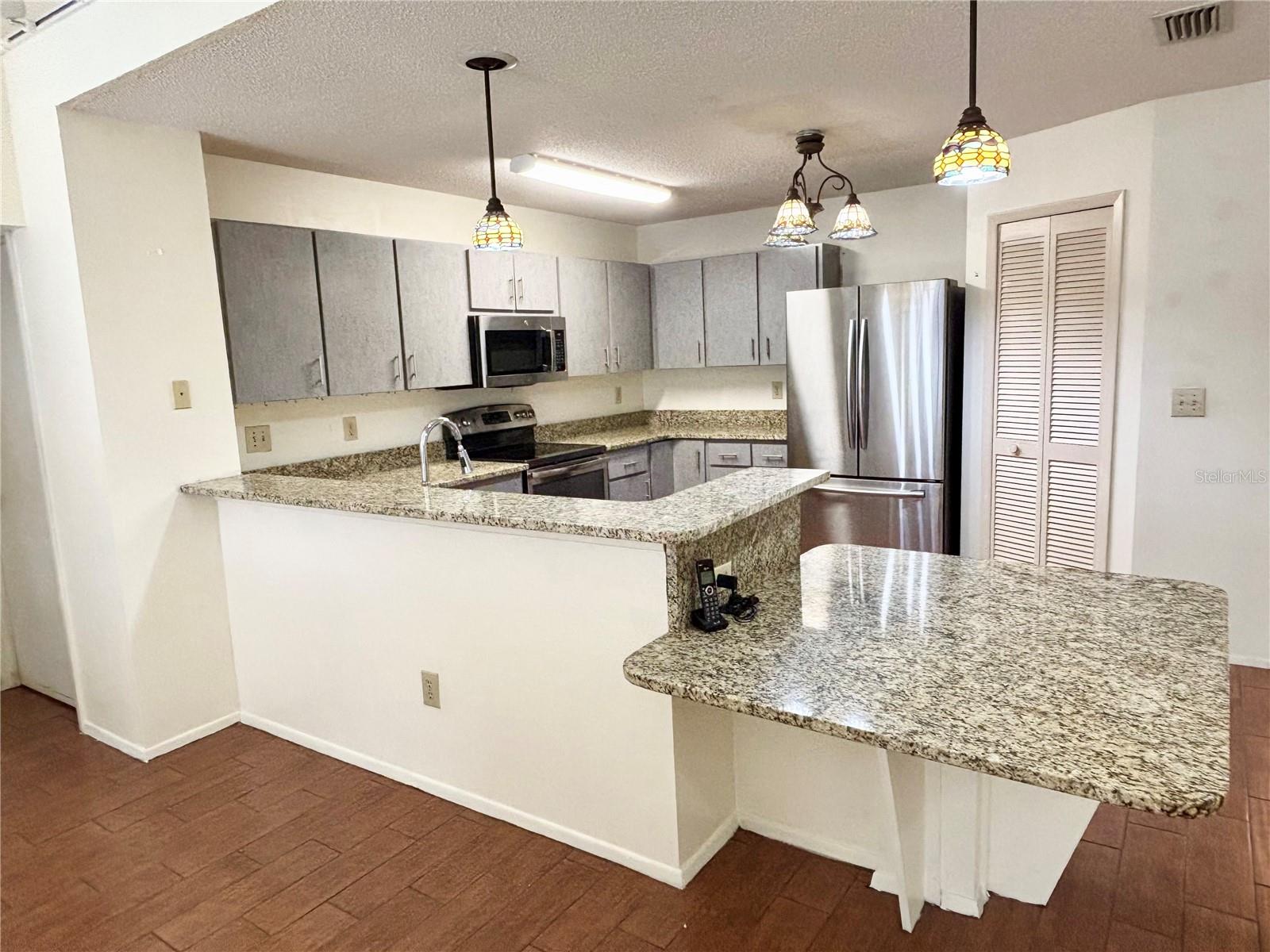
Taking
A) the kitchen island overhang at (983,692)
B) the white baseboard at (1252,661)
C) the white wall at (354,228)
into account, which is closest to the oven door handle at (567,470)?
the white wall at (354,228)

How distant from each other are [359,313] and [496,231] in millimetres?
1308

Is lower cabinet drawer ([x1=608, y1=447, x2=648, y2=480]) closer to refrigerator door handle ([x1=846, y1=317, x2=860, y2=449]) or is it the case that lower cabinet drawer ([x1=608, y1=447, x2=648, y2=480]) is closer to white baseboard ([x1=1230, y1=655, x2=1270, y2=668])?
refrigerator door handle ([x1=846, y1=317, x2=860, y2=449])

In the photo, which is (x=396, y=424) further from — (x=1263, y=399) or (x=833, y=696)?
(x=1263, y=399)

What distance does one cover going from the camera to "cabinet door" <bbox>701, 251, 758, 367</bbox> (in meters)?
5.04

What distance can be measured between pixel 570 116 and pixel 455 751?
7.36 ft

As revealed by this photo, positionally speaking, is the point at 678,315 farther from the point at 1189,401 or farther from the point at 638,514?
the point at 638,514

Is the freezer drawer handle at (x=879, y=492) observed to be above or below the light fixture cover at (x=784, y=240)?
below

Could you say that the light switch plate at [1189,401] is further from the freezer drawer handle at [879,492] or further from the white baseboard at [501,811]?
the white baseboard at [501,811]

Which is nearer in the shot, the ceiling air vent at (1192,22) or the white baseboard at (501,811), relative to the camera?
the white baseboard at (501,811)

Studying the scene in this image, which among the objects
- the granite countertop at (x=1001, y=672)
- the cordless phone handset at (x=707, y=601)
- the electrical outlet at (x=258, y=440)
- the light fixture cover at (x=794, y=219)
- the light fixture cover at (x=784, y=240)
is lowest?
the granite countertop at (x=1001, y=672)

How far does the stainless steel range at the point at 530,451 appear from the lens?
4277mm

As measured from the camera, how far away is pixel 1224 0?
2197 millimetres

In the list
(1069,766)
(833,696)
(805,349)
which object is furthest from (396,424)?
(1069,766)

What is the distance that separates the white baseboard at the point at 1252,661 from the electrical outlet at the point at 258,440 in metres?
4.21
